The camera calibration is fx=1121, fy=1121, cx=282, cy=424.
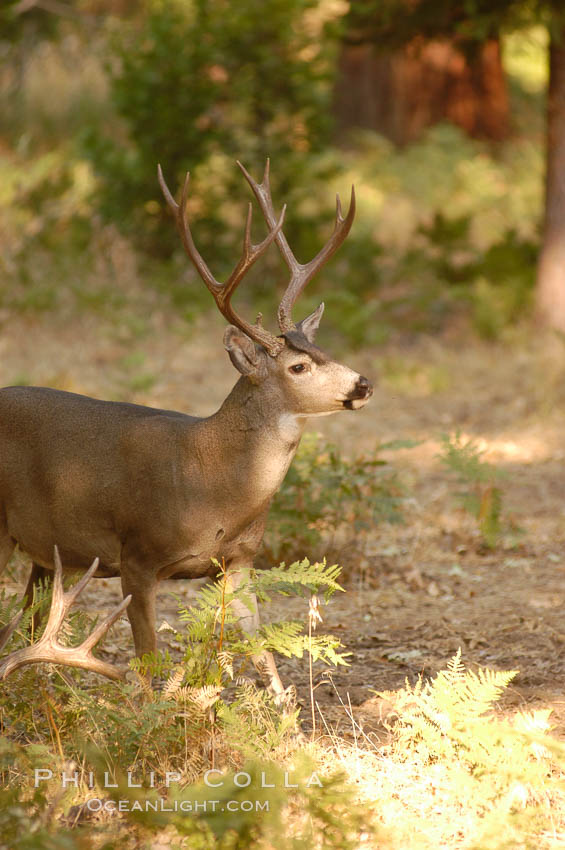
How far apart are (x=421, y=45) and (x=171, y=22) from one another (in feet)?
12.4

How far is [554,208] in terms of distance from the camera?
11.3 meters

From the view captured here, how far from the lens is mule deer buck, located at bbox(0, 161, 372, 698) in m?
4.59

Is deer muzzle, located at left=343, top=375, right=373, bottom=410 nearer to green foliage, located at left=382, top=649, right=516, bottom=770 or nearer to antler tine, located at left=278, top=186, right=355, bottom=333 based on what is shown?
antler tine, located at left=278, top=186, right=355, bottom=333

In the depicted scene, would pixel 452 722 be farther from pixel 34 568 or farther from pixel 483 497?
pixel 483 497

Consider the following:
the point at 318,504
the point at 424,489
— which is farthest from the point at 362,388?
the point at 424,489

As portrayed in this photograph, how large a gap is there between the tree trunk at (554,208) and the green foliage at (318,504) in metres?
5.26

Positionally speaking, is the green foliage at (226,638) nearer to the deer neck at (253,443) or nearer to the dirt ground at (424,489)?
the deer neck at (253,443)

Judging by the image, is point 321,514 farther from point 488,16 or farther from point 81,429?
point 488,16

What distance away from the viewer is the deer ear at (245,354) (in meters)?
4.66

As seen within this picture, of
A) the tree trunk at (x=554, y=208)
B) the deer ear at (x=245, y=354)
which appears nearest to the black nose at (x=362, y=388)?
the deer ear at (x=245, y=354)

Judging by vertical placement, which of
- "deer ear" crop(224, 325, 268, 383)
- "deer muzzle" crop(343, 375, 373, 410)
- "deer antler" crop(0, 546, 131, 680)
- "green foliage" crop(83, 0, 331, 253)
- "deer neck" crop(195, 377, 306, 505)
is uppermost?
"green foliage" crop(83, 0, 331, 253)

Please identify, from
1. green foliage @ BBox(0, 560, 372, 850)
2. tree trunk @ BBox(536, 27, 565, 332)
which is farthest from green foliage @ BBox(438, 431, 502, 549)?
tree trunk @ BBox(536, 27, 565, 332)

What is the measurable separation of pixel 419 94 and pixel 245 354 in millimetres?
16965

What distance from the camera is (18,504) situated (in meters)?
4.91
